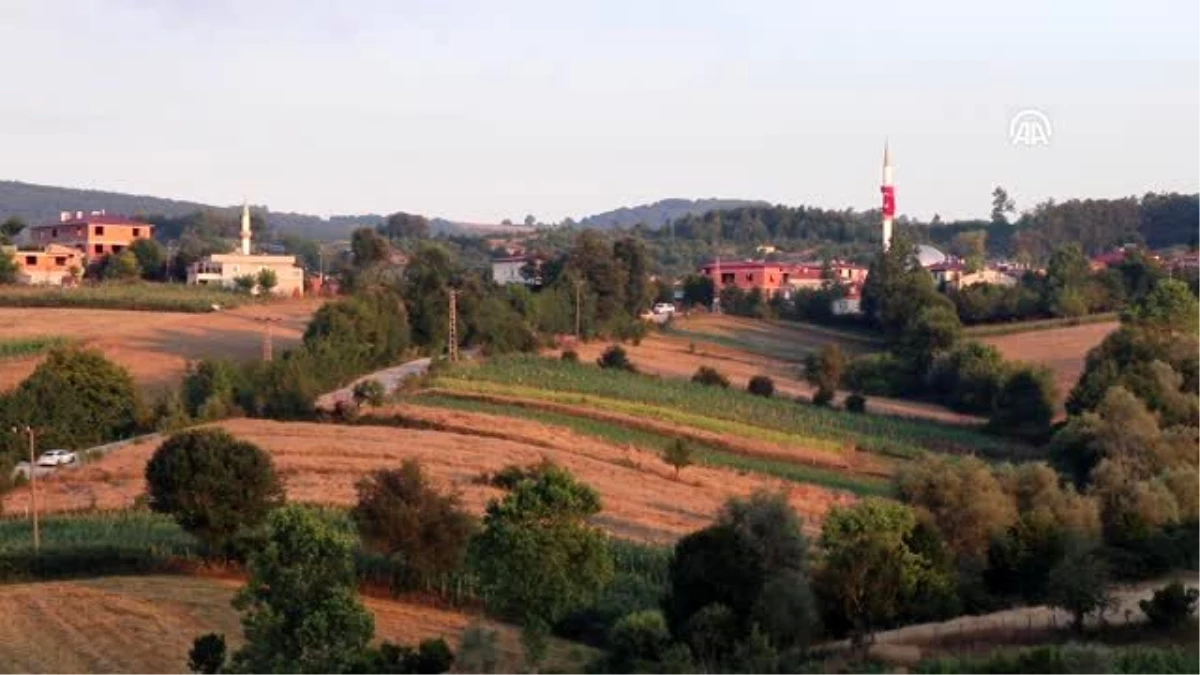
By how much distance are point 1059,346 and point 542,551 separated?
214 feet

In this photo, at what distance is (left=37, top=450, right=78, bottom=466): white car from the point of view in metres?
43.5

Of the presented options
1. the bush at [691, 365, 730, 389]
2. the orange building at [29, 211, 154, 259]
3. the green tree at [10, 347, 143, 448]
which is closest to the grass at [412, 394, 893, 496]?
the green tree at [10, 347, 143, 448]

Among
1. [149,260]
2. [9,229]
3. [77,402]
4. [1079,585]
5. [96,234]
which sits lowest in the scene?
[77,402]

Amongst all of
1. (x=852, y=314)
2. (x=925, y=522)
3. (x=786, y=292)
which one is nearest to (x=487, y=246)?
(x=786, y=292)

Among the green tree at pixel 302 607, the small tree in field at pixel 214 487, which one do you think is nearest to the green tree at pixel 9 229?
the small tree in field at pixel 214 487

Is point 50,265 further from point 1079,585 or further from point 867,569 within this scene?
point 1079,585

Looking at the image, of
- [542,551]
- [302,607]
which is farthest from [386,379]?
[302,607]

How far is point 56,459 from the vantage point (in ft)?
144

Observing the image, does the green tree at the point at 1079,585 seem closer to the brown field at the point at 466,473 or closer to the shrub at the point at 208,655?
the brown field at the point at 466,473

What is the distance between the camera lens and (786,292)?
4751 inches

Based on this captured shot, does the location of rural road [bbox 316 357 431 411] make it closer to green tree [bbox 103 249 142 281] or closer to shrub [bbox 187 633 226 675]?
shrub [bbox 187 633 226 675]

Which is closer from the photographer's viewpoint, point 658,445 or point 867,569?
point 867,569

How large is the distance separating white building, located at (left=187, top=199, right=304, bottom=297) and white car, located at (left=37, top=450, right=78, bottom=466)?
2057 inches

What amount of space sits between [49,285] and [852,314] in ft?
158
